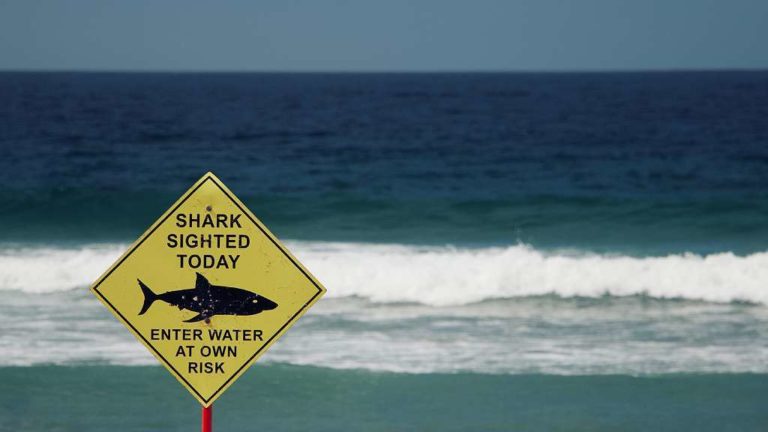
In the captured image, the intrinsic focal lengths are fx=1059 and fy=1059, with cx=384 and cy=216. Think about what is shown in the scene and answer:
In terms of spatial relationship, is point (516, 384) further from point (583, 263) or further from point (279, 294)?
point (583, 263)

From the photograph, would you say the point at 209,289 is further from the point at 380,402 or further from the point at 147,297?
the point at 380,402

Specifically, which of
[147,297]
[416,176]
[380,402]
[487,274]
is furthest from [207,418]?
[416,176]

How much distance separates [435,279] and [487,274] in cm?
78

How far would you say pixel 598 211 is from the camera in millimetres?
21141

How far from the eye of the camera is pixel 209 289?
4.29 m

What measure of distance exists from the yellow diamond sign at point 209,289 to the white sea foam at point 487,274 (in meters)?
9.49

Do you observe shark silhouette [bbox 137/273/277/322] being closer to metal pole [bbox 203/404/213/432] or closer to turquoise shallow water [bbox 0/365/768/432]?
metal pole [bbox 203/404/213/432]

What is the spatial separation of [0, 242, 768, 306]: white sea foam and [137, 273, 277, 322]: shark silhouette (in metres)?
9.54

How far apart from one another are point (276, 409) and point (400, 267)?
22.4ft

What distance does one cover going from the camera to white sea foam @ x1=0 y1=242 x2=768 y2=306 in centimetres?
1431

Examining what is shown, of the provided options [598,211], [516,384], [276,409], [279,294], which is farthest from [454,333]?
[598,211]

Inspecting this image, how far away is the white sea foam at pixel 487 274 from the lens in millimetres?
Result: 14312

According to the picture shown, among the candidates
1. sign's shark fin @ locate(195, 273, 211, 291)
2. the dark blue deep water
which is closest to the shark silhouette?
sign's shark fin @ locate(195, 273, 211, 291)

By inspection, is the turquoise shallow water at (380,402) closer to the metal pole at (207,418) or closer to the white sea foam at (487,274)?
the metal pole at (207,418)
